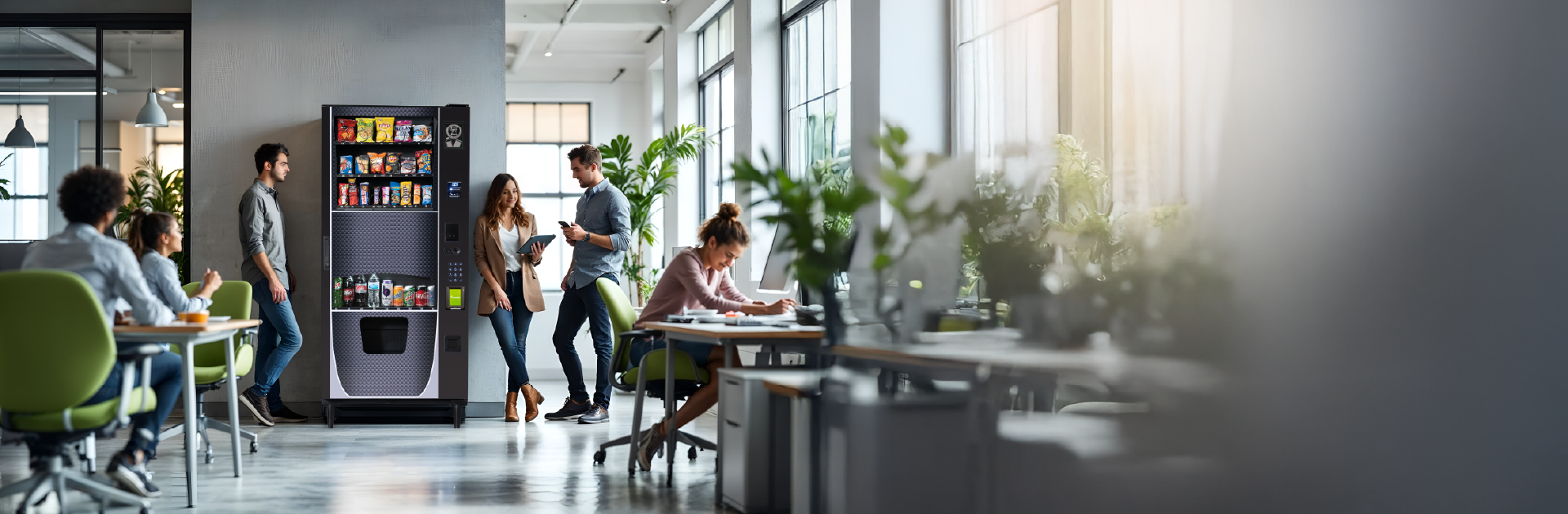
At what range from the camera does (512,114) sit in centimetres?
1197

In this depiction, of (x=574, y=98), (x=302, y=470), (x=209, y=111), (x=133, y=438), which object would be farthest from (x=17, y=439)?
(x=574, y=98)

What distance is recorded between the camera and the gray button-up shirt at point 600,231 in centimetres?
659

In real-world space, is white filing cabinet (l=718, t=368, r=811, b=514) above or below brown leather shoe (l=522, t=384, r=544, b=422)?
above

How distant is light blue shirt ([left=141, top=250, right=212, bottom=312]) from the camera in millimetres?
4359

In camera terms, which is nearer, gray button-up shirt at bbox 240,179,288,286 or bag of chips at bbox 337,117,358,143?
gray button-up shirt at bbox 240,179,288,286

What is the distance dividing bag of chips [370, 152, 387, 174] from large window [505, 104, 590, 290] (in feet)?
17.1

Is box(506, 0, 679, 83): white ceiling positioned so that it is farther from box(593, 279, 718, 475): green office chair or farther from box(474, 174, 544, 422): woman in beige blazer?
box(593, 279, 718, 475): green office chair

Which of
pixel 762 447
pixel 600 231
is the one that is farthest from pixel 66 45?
pixel 762 447

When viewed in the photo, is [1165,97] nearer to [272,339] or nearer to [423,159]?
[423,159]

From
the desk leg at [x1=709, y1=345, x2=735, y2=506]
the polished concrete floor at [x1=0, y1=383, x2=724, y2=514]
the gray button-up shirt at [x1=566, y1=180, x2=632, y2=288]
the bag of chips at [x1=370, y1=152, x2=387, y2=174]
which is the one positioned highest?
the bag of chips at [x1=370, y1=152, x2=387, y2=174]

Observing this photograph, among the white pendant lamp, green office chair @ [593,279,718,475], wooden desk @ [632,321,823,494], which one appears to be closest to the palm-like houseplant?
the white pendant lamp

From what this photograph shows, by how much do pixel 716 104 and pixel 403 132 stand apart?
3.20 m

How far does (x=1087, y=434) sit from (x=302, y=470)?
4.36 m

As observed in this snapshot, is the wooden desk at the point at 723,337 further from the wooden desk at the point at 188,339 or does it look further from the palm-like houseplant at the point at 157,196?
the palm-like houseplant at the point at 157,196
